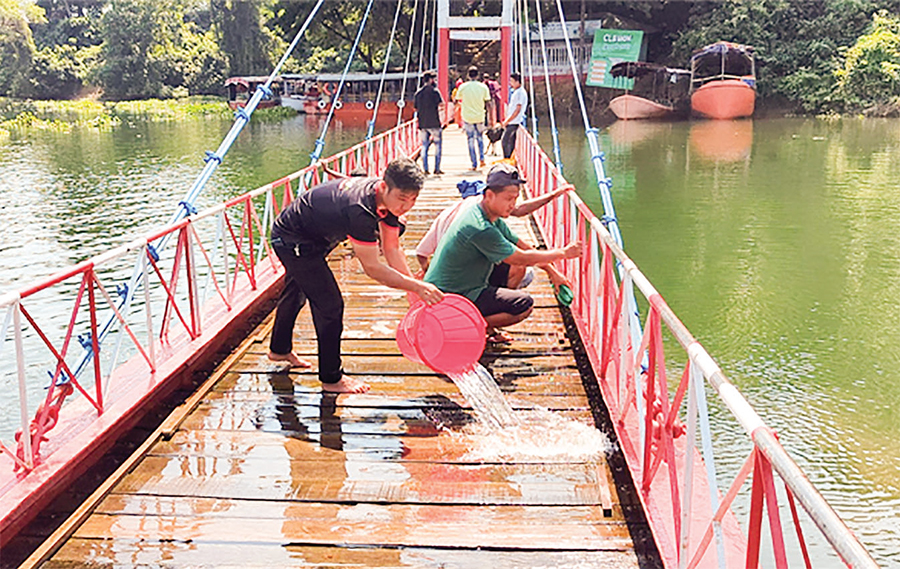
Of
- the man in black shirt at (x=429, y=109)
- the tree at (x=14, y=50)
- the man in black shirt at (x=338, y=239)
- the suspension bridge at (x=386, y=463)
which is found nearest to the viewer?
the suspension bridge at (x=386, y=463)

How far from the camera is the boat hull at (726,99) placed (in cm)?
2959

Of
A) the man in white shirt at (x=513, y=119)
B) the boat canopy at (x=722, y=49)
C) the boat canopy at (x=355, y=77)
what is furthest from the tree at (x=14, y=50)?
the man in white shirt at (x=513, y=119)

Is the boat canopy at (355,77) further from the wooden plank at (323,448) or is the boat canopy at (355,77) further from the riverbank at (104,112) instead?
the wooden plank at (323,448)

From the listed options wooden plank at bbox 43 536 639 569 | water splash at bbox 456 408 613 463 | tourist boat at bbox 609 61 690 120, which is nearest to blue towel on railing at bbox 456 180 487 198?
water splash at bbox 456 408 613 463

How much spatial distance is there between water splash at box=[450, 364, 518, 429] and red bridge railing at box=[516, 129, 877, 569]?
50 cm

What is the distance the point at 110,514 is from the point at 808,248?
1123 cm

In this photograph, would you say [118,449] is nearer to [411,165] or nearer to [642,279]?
[411,165]

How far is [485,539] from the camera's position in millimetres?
2865

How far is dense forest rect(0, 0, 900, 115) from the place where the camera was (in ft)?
99.3

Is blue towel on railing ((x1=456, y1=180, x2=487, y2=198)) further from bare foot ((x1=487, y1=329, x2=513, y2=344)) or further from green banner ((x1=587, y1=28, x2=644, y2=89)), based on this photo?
green banner ((x1=587, y1=28, x2=644, y2=89))

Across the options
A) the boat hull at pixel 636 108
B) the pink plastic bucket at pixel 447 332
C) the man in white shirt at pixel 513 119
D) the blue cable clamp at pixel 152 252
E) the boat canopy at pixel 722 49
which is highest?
the boat canopy at pixel 722 49

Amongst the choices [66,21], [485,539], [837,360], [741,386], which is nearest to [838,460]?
[741,386]

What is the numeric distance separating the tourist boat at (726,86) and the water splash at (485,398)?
92.8 feet

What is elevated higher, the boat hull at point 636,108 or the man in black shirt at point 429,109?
the boat hull at point 636,108
